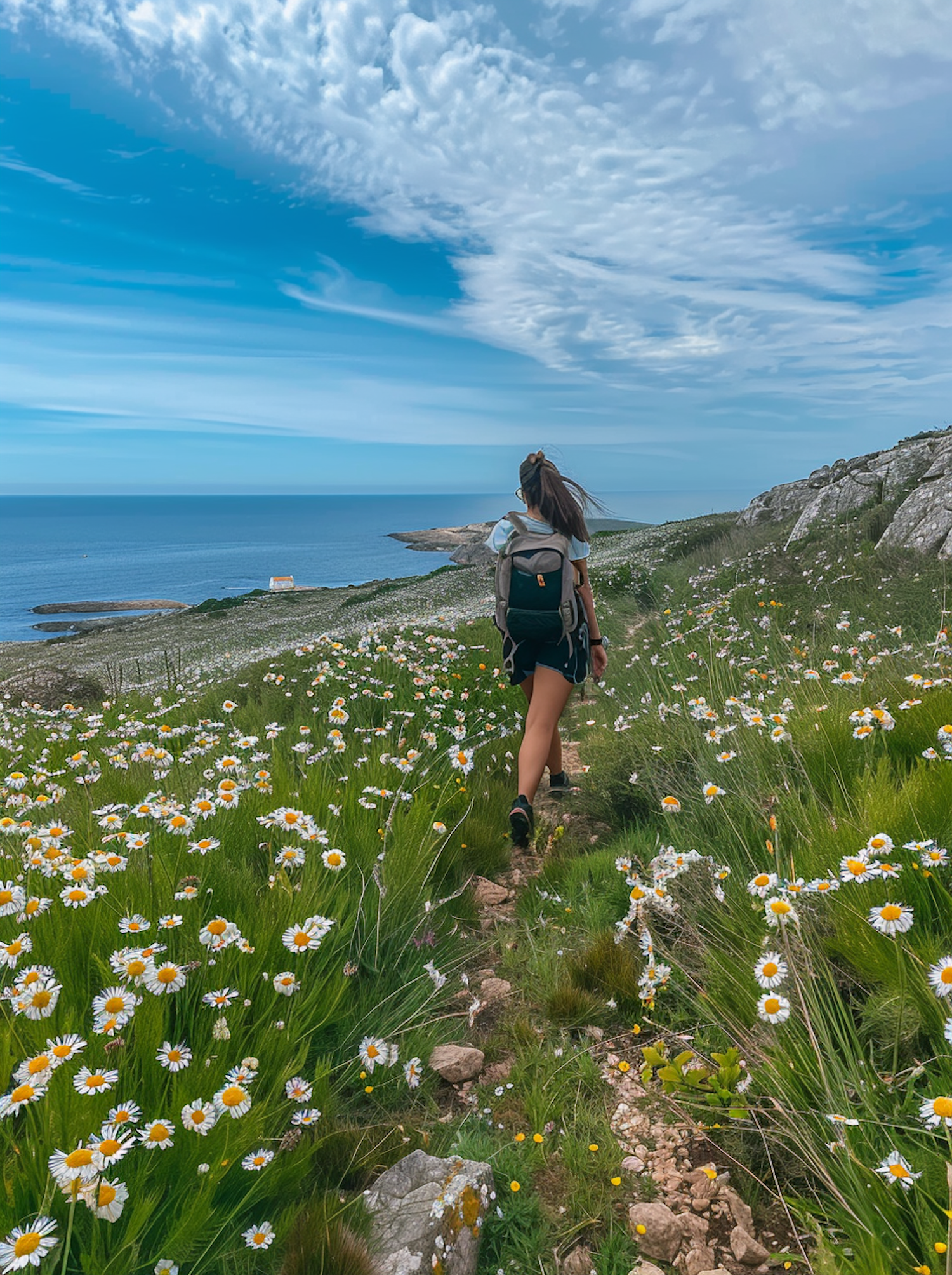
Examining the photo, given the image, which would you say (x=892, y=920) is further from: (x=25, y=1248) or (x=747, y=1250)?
(x=25, y=1248)

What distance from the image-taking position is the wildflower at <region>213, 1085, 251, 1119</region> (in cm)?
191

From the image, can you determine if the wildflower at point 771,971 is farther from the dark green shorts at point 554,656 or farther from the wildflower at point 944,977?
the dark green shorts at point 554,656

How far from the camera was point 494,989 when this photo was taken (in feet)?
11.3

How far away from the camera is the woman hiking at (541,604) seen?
16.7 feet

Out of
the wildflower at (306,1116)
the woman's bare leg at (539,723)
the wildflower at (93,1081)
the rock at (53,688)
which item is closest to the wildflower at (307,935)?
the wildflower at (306,1116)

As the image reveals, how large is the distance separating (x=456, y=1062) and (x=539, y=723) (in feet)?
9.01

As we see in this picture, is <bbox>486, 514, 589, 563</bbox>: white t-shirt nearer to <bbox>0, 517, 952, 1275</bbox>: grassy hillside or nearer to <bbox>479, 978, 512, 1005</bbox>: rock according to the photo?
<bbox>0, 517, 952, 1275</bbox>: grassy hillside

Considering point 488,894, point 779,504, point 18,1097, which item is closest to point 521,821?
point 488,894

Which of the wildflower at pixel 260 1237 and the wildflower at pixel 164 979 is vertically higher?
the wildflower at pixel 164 979

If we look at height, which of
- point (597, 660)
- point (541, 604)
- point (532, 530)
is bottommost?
point (597, 660)

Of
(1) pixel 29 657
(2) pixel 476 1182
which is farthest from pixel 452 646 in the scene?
(1) pixel 29 657

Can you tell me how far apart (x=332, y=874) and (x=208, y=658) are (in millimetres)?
20478

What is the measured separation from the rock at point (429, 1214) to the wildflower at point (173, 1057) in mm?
724

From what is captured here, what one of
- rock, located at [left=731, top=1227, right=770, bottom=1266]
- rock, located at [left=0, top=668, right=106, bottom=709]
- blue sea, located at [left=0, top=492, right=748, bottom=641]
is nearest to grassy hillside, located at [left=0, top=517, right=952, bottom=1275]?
rock, located at [left=731, top=1227, right=770, bottom=1266]
